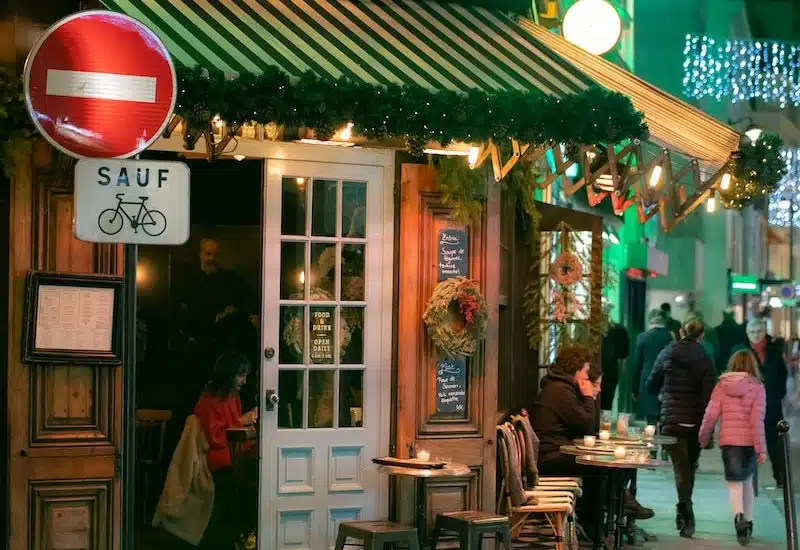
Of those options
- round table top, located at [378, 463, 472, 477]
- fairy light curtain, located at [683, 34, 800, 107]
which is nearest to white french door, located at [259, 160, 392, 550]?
round table top, located at [378, 463, 472, 477]

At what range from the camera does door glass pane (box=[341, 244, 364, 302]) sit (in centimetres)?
959

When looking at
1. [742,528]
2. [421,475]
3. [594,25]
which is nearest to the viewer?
[421,475]

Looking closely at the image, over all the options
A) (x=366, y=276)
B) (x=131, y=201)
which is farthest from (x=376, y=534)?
(x=131, y=201)

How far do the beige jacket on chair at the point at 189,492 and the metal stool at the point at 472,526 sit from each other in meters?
2.01

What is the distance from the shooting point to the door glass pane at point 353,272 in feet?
31.5

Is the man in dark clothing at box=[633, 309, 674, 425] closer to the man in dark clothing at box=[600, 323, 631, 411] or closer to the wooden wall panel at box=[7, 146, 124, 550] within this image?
the man in dark clothing at box=[600, 323, 631, 411]

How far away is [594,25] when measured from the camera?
13.0m

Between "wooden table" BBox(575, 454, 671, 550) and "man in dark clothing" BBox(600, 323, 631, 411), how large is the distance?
5096mm

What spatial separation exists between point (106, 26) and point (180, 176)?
0.73 metres

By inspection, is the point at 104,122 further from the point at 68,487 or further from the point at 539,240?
the point at 539,240

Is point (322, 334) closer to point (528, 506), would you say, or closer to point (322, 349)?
point (322, 349)

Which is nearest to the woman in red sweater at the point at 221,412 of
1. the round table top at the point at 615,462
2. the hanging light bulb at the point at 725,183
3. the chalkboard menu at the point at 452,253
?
the chalkboard menu at the point at 452,253

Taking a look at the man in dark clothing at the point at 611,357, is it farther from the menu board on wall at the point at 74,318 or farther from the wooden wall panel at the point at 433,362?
the menu board on wall at the point at 74,318

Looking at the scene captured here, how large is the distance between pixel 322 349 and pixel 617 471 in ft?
9.60
